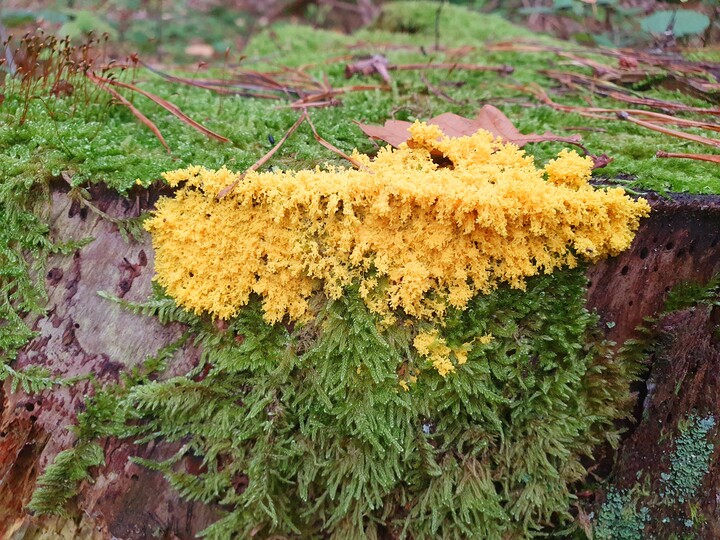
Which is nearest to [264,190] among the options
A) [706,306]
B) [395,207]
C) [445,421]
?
[395,207]

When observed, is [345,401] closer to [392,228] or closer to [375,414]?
[375,414]

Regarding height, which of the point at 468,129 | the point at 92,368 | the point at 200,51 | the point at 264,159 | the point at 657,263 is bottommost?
the point at 200,51

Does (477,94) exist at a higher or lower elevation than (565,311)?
higher

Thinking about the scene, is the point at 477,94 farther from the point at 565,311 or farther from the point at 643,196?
the point at 565,311

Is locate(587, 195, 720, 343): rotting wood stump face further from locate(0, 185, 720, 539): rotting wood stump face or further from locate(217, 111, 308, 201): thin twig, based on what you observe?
locate(217, 111, 308, 201): thin twig

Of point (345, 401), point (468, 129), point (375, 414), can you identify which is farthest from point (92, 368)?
point (468, 129)

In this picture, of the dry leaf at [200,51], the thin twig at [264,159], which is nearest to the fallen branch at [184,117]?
the thin twig at [264,159]
